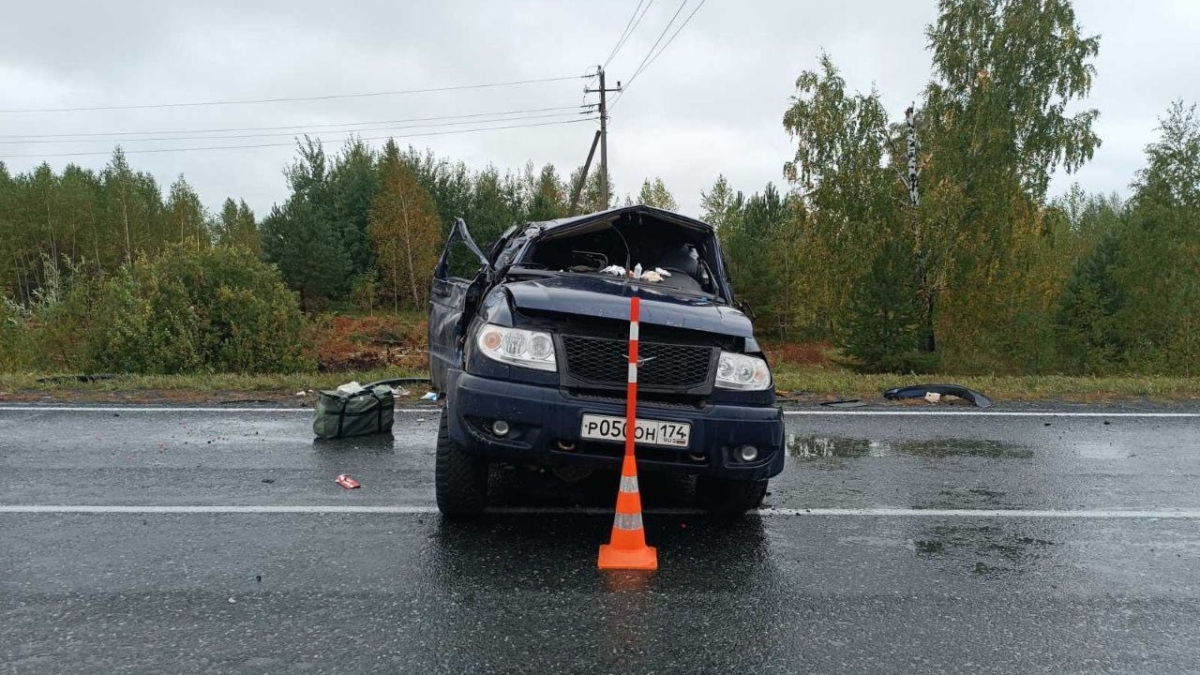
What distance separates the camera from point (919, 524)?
4750 mm

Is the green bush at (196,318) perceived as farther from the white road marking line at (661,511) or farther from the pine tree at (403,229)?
the pine tree at (403,229)

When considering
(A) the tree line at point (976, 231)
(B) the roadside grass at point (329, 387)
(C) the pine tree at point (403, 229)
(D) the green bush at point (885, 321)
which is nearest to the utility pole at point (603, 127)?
(A) the tree line at point (976, 231)

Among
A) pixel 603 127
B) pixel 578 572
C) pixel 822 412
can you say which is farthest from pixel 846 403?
pixel 603 127

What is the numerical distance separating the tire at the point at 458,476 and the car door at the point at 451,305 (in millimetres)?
835

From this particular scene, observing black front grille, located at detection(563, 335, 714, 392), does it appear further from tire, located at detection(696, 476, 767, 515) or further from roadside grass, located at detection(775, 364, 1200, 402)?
roadside grass, located at detection(775, 364, 1200, 402)

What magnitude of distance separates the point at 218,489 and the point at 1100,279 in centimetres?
3853

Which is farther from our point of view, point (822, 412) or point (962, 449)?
point (822, 412)

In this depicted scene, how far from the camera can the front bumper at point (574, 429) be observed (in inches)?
160

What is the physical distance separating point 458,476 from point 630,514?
101 centimetres

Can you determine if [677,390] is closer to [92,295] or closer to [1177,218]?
[92,295]

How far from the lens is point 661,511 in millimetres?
4969

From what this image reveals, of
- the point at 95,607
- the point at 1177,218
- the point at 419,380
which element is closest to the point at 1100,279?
the point at 1177,218

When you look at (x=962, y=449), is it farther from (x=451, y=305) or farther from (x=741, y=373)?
(x=451, y=305)

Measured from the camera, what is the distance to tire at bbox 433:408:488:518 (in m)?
4.43
